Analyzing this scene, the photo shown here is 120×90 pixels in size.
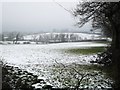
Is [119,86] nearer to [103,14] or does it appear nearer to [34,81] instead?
[34,81]

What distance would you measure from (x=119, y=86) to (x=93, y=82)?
3338mm

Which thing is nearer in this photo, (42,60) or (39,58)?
(42,60)

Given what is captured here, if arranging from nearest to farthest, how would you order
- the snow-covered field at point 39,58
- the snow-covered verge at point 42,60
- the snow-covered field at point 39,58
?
1. the snow-covered verge at point 42,60
2. the snow-covered field at point 39,58
3. the snow-covered field at point 39,58

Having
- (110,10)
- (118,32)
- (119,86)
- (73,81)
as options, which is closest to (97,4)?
(110,10)

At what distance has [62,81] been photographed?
31.9 feet

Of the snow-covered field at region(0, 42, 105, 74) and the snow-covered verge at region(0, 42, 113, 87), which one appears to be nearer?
the snow-covered verge at region(0, 42, 113, 87)

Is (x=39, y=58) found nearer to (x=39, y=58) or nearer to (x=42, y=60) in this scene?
(x=39, y=58)

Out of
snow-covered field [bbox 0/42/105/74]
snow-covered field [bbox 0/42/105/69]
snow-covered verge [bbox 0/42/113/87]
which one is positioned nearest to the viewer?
snow-covered verge [bbox 0/42/113/87]

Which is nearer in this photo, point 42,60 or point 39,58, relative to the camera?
point 42,60

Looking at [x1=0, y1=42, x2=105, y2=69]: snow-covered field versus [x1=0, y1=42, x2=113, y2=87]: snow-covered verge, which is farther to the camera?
[x1=0, y1=42, x2=105, y2=69]: snow-covered field

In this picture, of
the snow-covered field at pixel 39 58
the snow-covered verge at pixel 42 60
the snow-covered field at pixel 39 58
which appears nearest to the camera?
the snow-covered verge at pixel 42 60

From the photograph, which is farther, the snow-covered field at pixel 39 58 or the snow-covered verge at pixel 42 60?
the snow-covered field at pixel 39 58

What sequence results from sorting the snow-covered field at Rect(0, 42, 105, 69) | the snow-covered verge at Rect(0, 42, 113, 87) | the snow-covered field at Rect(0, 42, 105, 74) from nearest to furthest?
the snow-covered verge at Rect(0, 42, 113, 87) < the snow-covered field at Rect(0, 42, 105, 74) < the snow-covered field at Rect(0, 42, 105, 69)

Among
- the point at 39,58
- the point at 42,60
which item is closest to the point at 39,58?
the point at 39,58
